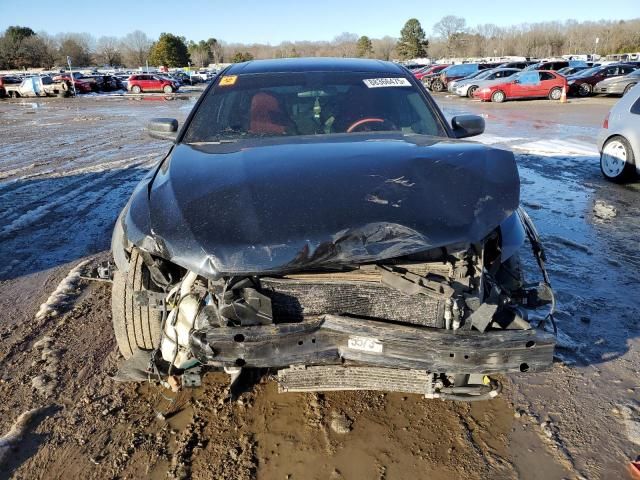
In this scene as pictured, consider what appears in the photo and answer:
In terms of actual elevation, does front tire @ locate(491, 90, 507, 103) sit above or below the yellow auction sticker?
below

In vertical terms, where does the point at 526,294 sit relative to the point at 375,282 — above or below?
below

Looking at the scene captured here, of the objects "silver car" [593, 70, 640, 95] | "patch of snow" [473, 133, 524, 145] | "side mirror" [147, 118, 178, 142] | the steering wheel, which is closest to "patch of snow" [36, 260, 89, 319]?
"side mirror" [147, 118, 178, 142]

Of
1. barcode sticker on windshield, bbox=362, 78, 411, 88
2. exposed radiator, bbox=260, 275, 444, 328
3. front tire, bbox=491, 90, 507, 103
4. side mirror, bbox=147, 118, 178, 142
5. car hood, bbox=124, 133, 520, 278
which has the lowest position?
front tire, bbox=491, 90, 507, 103

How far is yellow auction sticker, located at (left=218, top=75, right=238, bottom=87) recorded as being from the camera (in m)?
3.77

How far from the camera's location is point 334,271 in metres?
2.27

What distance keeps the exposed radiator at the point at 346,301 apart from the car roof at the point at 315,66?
2.22m

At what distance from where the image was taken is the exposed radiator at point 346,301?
2.21 metres

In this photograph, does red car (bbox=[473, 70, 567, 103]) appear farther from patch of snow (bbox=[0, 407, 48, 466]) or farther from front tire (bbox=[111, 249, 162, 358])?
patch of snow (bbox=[0, 407, 48, 466])

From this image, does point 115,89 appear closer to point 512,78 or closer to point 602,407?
point 512,78

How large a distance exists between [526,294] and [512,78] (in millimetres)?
23578

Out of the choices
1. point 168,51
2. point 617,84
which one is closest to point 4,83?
point 617,84

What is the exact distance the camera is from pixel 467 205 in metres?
2.24

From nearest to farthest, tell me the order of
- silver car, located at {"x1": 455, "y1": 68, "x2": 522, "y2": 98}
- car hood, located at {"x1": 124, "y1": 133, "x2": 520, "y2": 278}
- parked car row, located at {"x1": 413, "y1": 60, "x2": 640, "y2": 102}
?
car hood, located at {"x1": 124, "y1": 133, "x2": 520, "y2": 278} < parked car row, located at {"x1": 413, "y1": 60, "x2": 640, "y2": 102} < silver car, located at {"x1": 455, "y1": 68, "x2": 522, "y2": 98}

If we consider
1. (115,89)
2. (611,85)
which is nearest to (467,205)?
(611,85)
